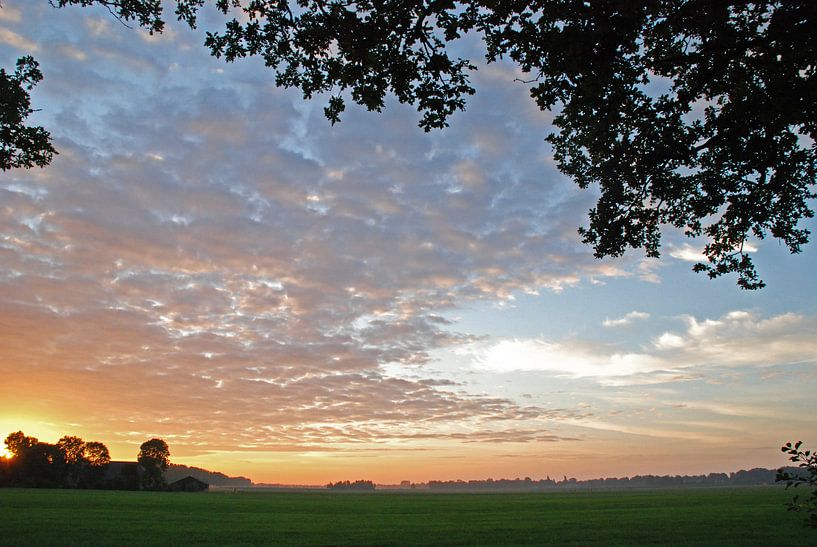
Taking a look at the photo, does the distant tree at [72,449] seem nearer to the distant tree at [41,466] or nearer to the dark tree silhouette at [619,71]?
the distant tree at [41,466]

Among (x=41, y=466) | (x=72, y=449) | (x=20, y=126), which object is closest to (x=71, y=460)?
(x=72, y=449)

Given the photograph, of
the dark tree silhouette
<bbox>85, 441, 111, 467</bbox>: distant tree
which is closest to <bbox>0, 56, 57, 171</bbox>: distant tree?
the dark tree silhouette

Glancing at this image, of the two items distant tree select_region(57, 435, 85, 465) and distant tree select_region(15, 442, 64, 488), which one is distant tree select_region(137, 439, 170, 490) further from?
distant tree select_region(15, 442, 64, 488)

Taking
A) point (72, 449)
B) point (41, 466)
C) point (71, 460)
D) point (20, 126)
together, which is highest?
point (20, 126)

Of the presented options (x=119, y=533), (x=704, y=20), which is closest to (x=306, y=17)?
(x=704, y=20)

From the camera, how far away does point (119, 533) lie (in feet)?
95.0

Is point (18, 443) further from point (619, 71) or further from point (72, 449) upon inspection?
point (619, 71)

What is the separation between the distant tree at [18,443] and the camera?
107450 mm

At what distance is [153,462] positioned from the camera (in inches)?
4808

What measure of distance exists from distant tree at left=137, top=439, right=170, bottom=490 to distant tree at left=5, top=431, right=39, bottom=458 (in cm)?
2199

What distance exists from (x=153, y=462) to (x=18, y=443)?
86.2 ft

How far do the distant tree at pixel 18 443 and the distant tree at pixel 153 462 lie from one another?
2199 centimetres

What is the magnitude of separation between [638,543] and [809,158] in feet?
63.3

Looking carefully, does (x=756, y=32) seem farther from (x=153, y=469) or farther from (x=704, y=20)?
(x=153, y=469)
